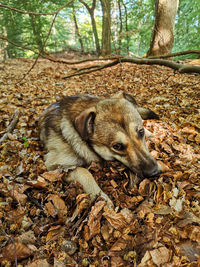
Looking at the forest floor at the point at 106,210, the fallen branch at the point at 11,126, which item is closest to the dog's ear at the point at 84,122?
the forest floor at the point at 106,210

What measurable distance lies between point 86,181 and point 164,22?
8.61 m

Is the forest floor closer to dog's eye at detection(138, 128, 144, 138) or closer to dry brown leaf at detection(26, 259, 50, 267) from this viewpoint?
dry brown leaf at detection(26, 259, 50, 267)

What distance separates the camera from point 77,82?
775 centimetres

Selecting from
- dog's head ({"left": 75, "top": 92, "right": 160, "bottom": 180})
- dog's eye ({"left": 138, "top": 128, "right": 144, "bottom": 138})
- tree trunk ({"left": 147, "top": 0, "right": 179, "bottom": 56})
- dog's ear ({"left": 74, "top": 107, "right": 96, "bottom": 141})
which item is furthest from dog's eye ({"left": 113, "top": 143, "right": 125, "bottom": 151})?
tree trunk ({"left": 147, "top": 0, "right": 179, "bottom": 56})

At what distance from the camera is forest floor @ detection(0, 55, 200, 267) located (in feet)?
5.28

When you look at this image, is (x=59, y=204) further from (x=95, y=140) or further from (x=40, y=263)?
(x=95, y=140)

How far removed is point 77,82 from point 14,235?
6961mm

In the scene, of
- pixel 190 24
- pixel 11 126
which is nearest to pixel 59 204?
pixel 11 126

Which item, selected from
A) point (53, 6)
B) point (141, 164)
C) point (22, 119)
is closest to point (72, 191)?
point (141, 164)

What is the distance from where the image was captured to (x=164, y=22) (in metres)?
7.61

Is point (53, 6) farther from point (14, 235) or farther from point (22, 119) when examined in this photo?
point (14, 235)

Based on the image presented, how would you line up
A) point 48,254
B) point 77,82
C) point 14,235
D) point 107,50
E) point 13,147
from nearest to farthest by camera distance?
1. point 48,254
2. point 14,235
3. point 13,147
4. point 77,82
5. point 107,50

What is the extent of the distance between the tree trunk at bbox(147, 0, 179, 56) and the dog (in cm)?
628

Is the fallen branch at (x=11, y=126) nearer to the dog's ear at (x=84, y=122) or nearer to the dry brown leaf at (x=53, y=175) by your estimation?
the dry brown leaf at (x=53, y=175)
